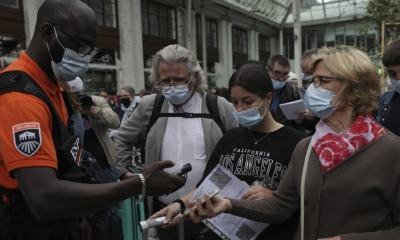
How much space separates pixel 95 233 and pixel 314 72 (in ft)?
4.42

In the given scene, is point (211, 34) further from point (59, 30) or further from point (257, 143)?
point (59, 30)

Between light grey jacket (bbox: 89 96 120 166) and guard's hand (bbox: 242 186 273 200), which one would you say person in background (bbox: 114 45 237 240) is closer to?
guard's hand (bbox: 242 186 273 200)

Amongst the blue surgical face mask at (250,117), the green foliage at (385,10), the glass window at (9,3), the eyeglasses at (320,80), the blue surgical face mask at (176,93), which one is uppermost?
the glass window at (9,3)

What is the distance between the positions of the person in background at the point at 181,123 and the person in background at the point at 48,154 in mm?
933

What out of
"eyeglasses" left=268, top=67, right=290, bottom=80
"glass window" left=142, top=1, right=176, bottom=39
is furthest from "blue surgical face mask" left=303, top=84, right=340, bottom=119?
"glass window" left=142, top=1, right=176, bottom=39

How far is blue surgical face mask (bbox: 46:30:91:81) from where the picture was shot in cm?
164

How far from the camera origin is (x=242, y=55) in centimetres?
2561

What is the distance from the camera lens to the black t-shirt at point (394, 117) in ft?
10.1

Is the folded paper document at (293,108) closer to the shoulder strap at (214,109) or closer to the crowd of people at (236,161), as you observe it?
the shoulder strap at (214,109)

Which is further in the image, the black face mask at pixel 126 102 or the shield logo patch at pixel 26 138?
the black face mask at pixel 126 102

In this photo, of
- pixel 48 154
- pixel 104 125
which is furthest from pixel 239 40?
pixel 48 154

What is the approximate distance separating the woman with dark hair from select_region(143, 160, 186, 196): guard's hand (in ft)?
0.96

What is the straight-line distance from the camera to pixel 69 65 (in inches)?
66.1

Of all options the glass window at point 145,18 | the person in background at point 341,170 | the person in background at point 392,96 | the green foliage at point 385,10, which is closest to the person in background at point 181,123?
the person in background at point 341,170
